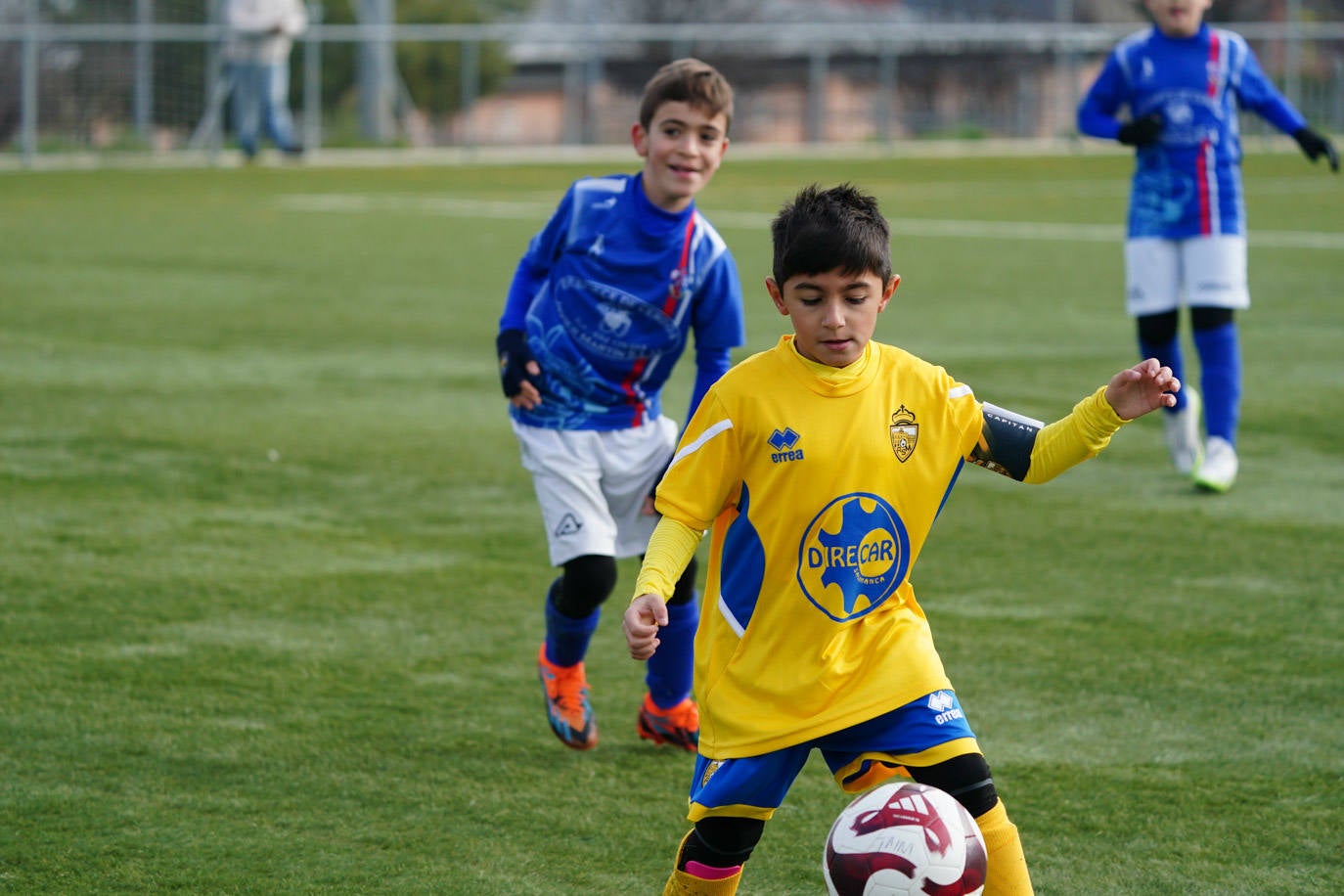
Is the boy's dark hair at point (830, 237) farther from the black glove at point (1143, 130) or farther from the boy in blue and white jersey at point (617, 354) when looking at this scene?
the black glove at point (1143, 130)

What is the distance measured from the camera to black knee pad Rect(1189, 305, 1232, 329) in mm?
8070

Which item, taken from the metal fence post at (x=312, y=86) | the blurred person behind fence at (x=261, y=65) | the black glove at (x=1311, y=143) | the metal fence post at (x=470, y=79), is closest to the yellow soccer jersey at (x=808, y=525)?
the black glove at (x=1311, y=143)

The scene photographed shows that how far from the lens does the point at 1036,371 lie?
10.4 metres

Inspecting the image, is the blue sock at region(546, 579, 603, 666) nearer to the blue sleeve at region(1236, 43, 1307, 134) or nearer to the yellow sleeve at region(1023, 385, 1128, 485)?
the yellow sleeve at region(1023, 385, 1128, 485)

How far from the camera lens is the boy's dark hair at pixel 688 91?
15.8 feet

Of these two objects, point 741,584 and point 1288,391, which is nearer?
point 741,584

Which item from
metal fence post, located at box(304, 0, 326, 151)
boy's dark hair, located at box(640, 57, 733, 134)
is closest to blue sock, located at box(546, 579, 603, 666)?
boy's dark hair, located at box(640, 57, 733, 134)

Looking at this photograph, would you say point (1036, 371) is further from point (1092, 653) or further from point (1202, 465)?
point (1092, 653)

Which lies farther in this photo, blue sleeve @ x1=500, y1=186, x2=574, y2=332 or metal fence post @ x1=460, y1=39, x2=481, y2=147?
metal fence post @ x1=460, y1=39, x2=481, y2=147

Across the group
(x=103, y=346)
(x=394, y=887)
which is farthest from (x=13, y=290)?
(x=394, y=887)

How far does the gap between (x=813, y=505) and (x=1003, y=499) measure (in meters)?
4.27

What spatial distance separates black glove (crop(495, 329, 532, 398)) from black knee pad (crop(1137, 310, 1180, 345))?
4.12m

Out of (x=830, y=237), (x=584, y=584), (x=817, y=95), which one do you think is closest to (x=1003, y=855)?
(x=830, y=237)

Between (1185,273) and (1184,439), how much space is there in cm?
71
